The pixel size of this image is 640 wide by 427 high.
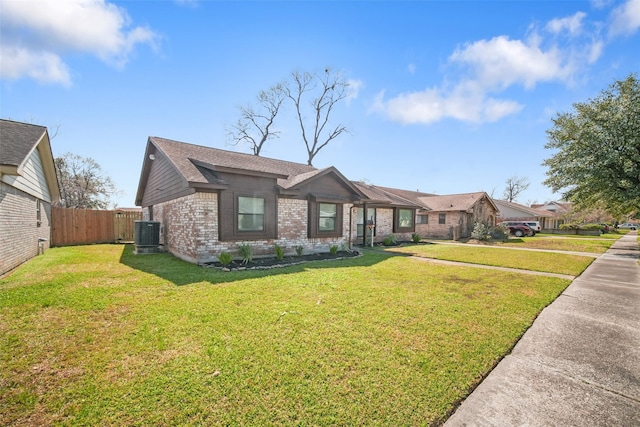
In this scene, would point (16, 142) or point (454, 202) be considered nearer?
point (16, 142)

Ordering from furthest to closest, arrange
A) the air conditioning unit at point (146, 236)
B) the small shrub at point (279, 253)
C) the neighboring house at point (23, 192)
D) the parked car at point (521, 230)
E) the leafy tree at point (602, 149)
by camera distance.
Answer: the parked car at point (521, 230) < the leafy tree at point (602, 149) < the air conditioning unit at point (146, 236) < the small shrub at point (279, 253) < the neighboring house at point (23, 192)

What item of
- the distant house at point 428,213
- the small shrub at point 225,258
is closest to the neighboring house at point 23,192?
the small shrub at point 225,258

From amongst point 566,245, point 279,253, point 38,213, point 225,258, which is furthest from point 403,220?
point 38,213

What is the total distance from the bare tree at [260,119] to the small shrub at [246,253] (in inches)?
823

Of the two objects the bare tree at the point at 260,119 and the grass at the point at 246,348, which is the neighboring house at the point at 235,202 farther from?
the bare tree at the point at 260,119

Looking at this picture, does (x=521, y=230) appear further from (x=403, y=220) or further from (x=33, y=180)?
(x=33, y=180)

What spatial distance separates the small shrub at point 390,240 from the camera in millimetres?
16344

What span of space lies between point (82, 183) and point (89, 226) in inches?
761

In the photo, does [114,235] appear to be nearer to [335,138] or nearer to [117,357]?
[117,357]

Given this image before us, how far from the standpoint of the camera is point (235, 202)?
941 cm

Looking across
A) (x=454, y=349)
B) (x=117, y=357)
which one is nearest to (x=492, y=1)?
(x=454, y=349)

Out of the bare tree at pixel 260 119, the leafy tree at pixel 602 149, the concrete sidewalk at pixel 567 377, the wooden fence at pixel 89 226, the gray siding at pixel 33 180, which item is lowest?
the concrete sidewalk at pixel 567 377

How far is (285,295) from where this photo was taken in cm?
545

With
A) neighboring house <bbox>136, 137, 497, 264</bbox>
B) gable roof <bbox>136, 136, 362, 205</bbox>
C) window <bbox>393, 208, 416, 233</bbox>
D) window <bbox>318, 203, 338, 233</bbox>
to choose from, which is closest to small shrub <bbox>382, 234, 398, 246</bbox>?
window <bbox>393, 208, 416, 233</bbox>
